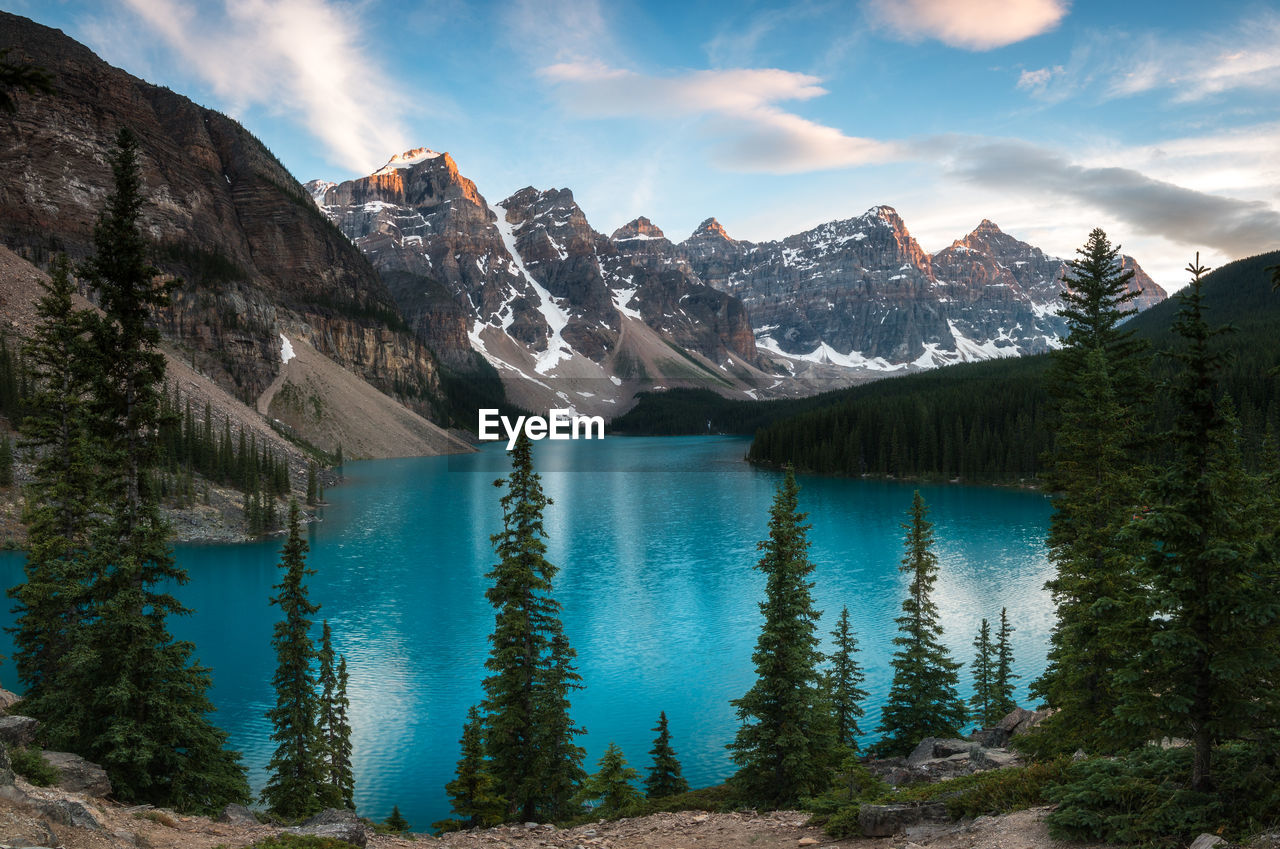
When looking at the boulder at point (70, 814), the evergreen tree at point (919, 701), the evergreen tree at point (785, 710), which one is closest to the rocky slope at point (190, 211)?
the boulder at point (70, 814)

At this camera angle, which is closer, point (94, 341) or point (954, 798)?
point (954, 798)

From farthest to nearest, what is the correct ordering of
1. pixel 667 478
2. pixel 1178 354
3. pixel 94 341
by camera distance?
pixel 667 478 < pixel 94 341 < pixel 1178 354

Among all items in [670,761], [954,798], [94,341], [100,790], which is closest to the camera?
[954,798]

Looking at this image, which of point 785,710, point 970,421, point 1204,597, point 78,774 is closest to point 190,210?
point 970,421

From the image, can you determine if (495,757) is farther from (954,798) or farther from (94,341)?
(94,341)

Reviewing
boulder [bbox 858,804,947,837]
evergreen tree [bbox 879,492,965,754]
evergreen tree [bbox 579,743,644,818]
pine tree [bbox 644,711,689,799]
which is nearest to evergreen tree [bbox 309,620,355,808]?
evergreen tree [bbox 579,743,644,818]

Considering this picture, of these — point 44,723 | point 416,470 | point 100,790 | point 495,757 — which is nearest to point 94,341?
point 44,723

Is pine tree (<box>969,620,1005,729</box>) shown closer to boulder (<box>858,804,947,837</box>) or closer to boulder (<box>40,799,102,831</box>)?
boulder (<box>858,804,947,837</box>)
